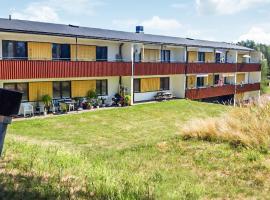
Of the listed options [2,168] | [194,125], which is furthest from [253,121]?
[2,168]

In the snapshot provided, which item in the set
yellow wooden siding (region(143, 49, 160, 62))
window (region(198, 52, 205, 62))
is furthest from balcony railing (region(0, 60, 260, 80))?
window (region(198, 52, 205, 62))

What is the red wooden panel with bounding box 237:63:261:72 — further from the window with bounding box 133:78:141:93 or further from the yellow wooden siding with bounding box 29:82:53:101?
the yellow wooden siding with bounding box 29:82:53:101

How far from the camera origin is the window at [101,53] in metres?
32.8

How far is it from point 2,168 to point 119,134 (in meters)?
14.6

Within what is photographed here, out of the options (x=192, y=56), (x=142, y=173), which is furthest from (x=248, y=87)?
(x=142, y=173)

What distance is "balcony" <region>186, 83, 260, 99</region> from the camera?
41.7m

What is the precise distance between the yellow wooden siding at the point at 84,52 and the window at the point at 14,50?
468cm

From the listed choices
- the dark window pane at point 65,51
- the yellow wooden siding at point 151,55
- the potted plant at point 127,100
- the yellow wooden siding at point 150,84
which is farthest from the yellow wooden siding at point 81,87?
the yellow wooden siding at point 151,55

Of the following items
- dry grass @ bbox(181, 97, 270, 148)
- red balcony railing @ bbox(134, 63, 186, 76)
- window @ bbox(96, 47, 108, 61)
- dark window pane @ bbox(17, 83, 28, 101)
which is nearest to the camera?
dry grass @ bbox(181, 97, 270, 148)

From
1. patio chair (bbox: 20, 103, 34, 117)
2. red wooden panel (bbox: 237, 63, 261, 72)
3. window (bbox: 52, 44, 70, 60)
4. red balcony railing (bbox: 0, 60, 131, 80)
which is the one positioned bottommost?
patio chair (bbox: 20, 103, 34, 117)

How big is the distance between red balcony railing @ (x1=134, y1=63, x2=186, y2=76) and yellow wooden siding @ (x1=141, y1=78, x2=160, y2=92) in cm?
201

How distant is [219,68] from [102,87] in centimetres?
1923

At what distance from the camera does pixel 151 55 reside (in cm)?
3906

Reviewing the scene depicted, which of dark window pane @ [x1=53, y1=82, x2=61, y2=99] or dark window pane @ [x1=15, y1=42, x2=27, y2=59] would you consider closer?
dark window pane @ [x1=15, y1=42, x2=27, y2=59]
